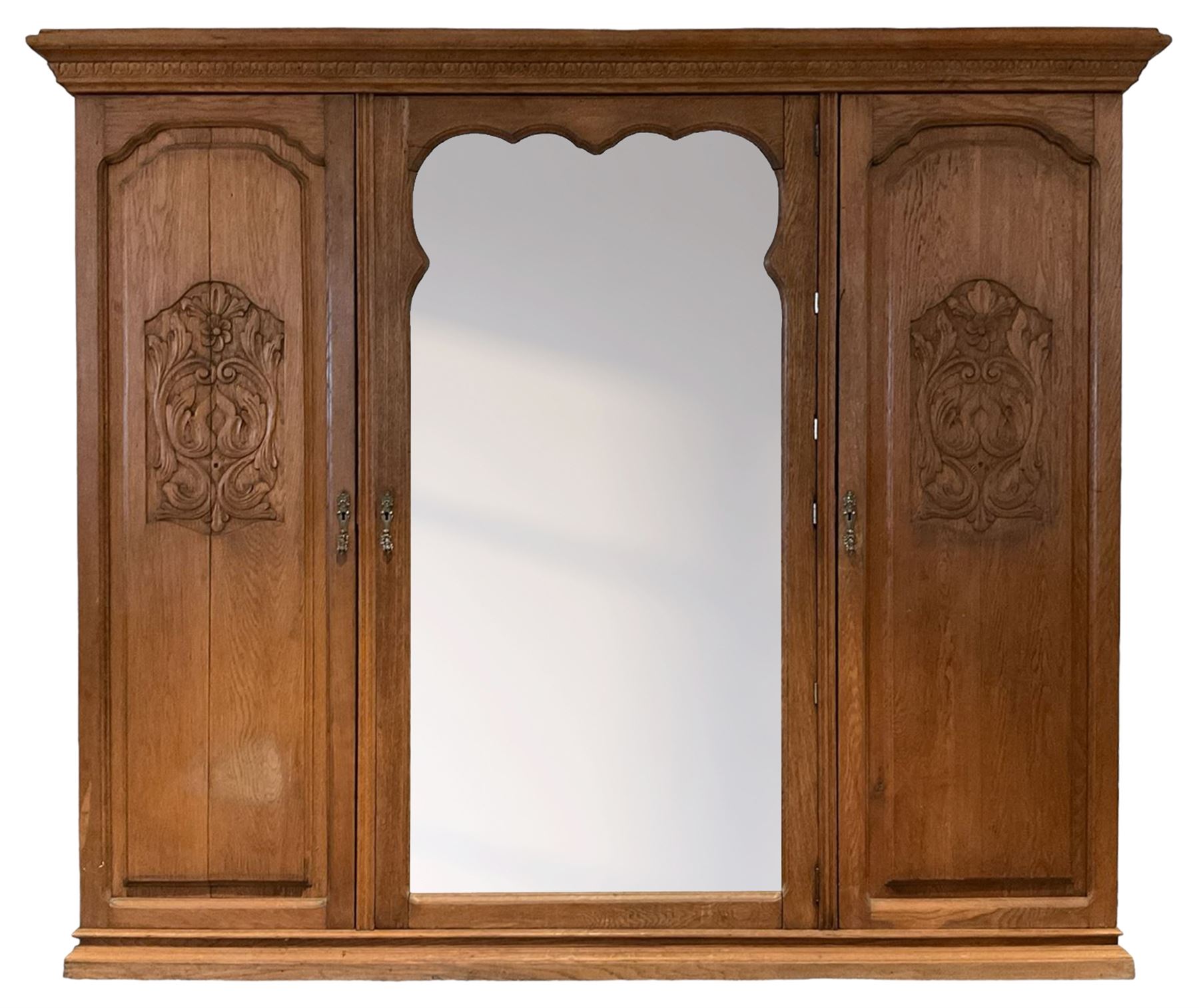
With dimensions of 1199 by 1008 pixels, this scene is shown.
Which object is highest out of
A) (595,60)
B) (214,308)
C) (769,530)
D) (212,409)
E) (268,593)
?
(595,60)

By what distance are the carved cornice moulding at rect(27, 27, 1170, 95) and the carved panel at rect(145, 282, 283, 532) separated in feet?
1.98

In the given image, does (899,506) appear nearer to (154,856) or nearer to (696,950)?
(696,950)

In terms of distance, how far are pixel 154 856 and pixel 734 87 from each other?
2604 millimetres

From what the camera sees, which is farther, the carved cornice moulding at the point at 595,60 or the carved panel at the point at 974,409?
the carved panel at the point at 974,409

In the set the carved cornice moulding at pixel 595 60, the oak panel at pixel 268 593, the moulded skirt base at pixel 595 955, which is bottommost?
the moulded skirt base at pixel 595 955

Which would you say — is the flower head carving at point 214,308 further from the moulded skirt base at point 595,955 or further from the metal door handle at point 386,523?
the moulded skirt base at point 595,955

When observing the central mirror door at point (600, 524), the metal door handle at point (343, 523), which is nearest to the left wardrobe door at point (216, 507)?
the metal door handle at point (343, 523)

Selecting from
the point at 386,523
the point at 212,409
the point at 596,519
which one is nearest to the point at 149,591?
the point at 212,409

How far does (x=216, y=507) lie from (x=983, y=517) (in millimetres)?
2078

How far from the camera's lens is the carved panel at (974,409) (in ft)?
12.6

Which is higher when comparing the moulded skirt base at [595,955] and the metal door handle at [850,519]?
the metal door handle at [850,519]

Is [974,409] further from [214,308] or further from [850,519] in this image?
[214,308]

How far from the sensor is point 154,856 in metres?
3.85

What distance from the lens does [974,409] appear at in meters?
3.84
